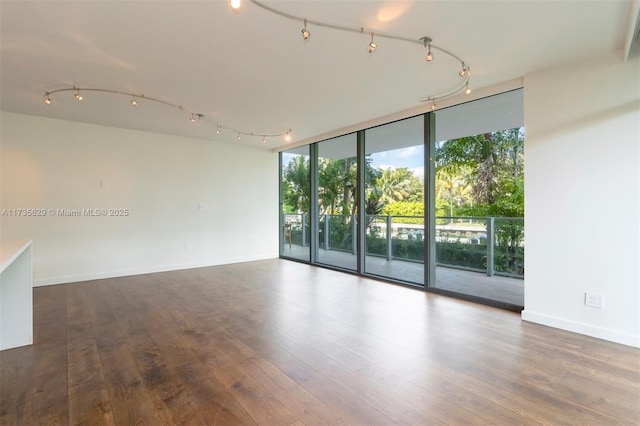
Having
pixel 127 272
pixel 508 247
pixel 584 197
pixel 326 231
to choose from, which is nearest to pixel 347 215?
pixel 326 231

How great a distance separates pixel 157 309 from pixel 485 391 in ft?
10.8

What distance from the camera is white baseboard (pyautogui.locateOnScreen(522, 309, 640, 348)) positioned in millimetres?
2568

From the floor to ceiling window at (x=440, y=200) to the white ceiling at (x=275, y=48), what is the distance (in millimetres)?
609

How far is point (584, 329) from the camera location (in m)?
2.79

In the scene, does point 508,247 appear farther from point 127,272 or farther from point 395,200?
point 127,272

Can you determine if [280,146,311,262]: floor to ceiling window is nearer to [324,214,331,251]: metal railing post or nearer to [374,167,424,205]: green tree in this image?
[324,214,331,251]: metal railing post

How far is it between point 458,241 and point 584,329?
68.0 inches

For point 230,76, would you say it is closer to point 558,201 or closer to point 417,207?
point 417,207

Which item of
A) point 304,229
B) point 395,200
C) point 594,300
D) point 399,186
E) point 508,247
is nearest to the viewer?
point 594,300

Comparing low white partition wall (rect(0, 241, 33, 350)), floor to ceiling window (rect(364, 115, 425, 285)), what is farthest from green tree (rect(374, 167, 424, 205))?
low white partition wall (rect(0, 241, 33, 350))

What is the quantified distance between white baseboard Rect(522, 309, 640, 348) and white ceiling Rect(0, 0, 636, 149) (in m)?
2.44

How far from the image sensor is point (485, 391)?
1.91m

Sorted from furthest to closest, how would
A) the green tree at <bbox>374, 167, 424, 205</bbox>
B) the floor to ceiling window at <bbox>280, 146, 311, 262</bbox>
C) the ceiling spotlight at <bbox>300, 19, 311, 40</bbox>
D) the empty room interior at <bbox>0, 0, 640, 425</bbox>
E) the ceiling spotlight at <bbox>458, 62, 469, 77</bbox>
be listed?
the floor to ceiling window at <bbox>280, 146, 311, 262</bbox>
the green tree at <bbox>374, 167, 424, 205</bbox>
the ceiling spotlight at <bbox>458, 62, 469, 77</bbox>
the ceiling spotlight at <bbox>300, 19, 311, 40</bbox>
the empty room interior at <bbox>0, 0, 640, 425</bbox>

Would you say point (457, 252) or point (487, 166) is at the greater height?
point (487, 166)
